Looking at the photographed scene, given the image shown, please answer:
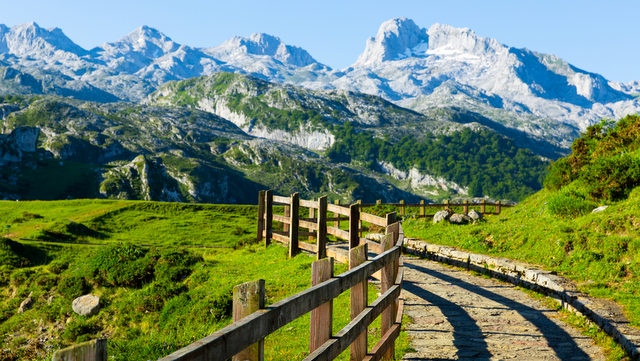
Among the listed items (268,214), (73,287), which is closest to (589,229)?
(268,214)

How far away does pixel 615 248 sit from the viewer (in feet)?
41.6

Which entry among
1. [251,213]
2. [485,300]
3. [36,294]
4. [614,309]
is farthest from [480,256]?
[251,213]

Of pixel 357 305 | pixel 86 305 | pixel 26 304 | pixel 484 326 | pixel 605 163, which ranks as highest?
pixel 605 163

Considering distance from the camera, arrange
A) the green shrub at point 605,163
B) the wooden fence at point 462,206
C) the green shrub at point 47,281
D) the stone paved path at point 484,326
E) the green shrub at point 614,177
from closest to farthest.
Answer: the stone paved path at point 484,326, the green shrub at point 47,281, the green shrub at point 614,177, the green shrub at point 605,163, the wooden fence at point 462,206

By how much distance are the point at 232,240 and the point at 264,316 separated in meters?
28.6

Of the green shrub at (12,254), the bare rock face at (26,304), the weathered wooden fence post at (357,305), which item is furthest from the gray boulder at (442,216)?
the weathered wooden fence post at (357,305)

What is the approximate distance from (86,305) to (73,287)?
1.71 m

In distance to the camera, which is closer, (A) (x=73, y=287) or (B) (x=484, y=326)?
(B) (x=484, y=326)

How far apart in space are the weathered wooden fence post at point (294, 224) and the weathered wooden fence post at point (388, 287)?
8.02 meters

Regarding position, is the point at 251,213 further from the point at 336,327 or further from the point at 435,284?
the point at 336,327

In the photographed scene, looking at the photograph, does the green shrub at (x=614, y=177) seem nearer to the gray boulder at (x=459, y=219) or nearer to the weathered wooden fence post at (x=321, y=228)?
the gray boulder at (x=459, y=219)

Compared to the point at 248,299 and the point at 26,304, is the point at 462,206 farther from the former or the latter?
the point at 248,299

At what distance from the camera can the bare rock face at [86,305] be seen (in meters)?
13.3

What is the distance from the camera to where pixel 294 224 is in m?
16.0
